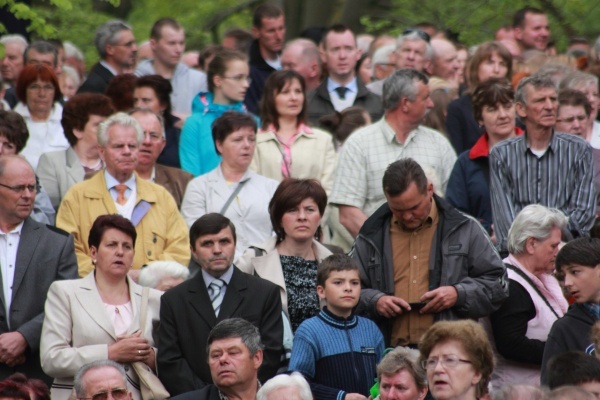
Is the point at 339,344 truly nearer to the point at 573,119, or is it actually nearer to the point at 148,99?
the point at 573,119

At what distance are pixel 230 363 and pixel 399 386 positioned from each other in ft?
3.67

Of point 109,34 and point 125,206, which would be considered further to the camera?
point 109,34

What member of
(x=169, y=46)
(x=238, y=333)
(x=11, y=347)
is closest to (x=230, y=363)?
(x=238, y=333)

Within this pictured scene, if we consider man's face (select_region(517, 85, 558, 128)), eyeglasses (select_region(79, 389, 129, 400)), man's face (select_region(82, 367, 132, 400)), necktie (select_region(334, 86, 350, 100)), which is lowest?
eyeglasses (select_region(79, 389, 129, 400))

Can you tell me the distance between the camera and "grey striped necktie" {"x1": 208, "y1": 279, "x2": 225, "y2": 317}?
9984 mm

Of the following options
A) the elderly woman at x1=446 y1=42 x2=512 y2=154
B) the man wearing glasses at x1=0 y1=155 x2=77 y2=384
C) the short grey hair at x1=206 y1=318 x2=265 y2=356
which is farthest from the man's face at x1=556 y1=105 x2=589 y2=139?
the man wearing glasses at x1=0 y1=155 x2=77 y2=384

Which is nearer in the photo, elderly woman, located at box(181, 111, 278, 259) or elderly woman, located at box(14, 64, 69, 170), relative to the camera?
elderly woman, located at box(181, 111, 278, 259)

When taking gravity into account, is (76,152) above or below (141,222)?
above

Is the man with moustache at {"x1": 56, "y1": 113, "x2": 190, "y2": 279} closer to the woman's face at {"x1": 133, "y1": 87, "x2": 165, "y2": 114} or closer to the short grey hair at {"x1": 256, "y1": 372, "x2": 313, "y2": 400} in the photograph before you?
the woman's face at {"x1": 133, "y1": 87, "x2": 165, "y2": 114}

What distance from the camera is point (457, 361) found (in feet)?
27.7

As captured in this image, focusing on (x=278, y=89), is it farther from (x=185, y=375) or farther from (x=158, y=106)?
(x=185, y=375)

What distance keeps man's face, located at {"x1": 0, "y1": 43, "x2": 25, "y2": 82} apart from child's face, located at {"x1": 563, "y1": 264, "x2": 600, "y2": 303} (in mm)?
8365

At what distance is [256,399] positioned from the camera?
29.5 ft

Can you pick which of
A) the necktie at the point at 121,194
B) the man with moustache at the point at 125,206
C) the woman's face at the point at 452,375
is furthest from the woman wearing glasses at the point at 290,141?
the woman's face at the point at 452,375
